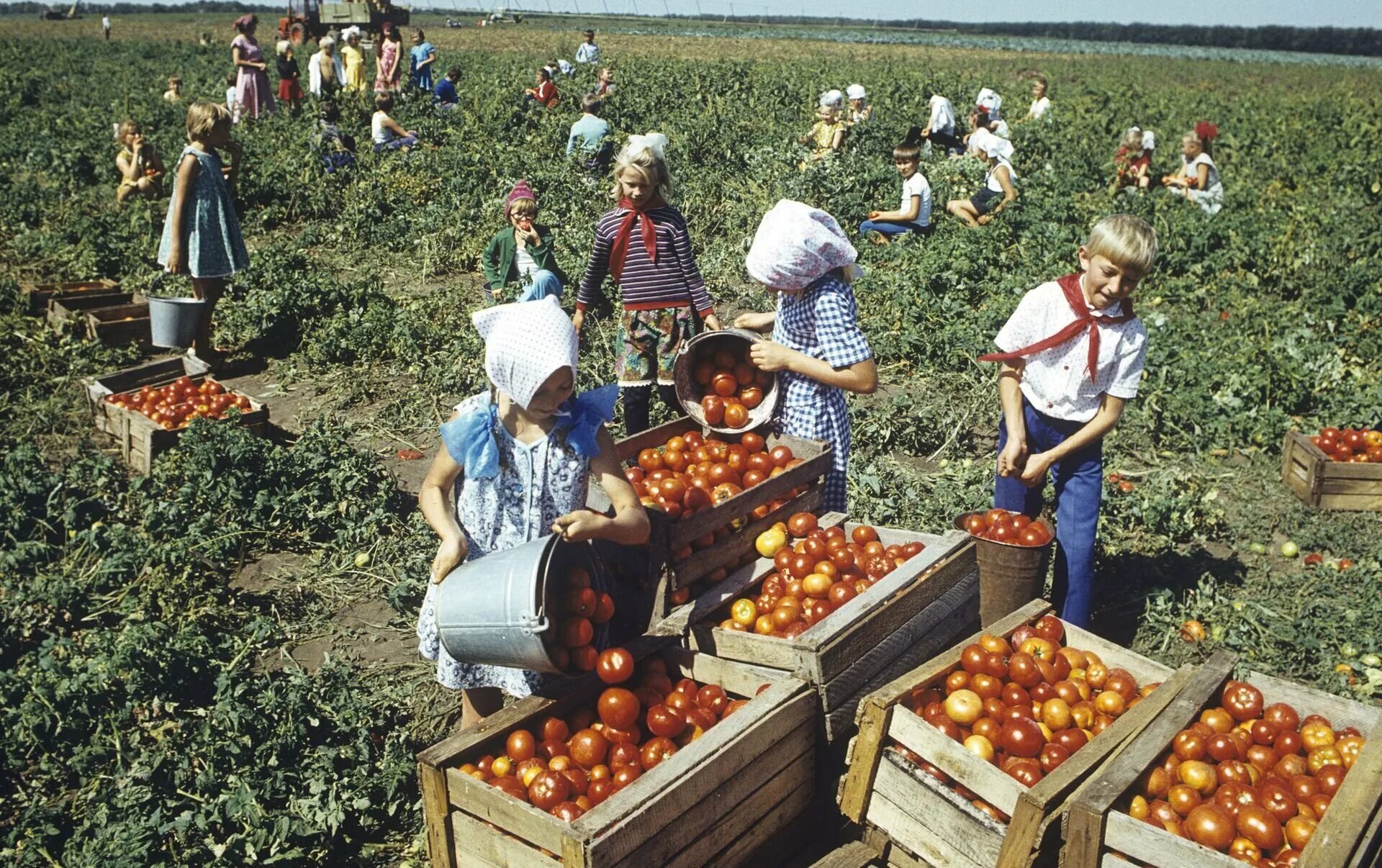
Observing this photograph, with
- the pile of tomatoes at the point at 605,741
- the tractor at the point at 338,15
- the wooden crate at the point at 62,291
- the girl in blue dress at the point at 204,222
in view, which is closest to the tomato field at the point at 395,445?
the wooden crate at the point at 62,291

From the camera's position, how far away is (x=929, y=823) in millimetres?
3316

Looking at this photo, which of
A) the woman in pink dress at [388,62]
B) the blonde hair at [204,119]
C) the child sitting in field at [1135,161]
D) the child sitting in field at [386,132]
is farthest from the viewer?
the woman in pink dress at [388,62]

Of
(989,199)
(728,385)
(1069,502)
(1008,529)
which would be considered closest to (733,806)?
(1008,529)

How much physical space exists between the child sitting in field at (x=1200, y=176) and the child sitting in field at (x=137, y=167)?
13.8 m

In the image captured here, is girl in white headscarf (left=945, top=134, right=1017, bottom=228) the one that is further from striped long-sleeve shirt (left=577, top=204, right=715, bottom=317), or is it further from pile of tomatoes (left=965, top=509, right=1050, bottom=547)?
pile of tomatoes (left=965, top=509, right=1050, bottom=547)

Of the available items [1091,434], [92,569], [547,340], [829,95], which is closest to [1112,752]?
[1091,434]

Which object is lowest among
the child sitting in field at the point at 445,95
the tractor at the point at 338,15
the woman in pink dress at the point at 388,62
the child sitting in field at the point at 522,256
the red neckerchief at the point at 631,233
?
the child sitting in field at the point at 522,256

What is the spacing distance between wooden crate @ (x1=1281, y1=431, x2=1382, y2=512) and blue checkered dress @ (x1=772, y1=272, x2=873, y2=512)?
12.4ft

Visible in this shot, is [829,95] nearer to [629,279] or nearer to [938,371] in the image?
[938,371]

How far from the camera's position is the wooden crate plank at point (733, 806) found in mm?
3047

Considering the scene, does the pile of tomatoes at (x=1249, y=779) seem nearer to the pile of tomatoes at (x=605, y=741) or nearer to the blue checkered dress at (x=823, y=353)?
the pile of tomatoes at (x=605, y=741)

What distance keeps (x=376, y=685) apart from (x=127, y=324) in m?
6.22

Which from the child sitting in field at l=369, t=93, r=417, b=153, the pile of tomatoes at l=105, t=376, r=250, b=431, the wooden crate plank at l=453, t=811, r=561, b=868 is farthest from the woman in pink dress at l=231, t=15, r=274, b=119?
the wooden crate plank at l=453, t=811, r=561, b=868

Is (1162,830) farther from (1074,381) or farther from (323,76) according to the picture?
(323,76)
